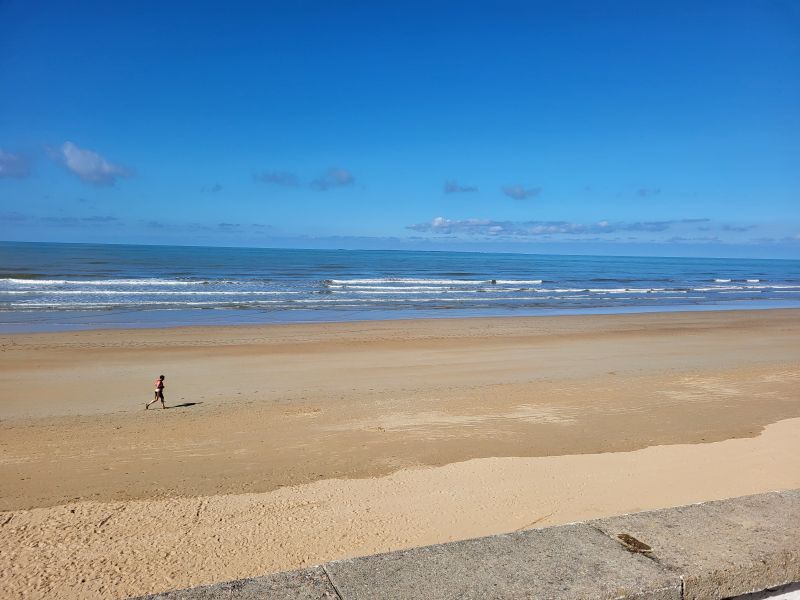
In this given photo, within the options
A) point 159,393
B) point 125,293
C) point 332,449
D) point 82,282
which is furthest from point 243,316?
point 82,282

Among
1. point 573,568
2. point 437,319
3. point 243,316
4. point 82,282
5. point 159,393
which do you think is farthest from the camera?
point 82,282

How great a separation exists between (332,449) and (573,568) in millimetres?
6294

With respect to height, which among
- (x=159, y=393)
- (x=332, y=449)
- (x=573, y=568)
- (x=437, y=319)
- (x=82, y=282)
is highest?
(x=573, y=568)

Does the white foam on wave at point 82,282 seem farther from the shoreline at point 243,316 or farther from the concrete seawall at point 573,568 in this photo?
the concrete seawall at point 573,568

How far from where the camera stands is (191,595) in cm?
188

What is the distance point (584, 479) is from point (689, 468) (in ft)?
4.45

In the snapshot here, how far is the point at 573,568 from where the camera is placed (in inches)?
78.0

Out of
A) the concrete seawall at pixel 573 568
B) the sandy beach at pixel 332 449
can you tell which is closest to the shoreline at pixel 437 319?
the sandy beach at pixel 332 449

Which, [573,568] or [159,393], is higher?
[573,568]

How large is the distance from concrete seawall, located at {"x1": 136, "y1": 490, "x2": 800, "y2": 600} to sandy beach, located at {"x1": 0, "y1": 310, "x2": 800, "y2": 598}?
2996mm

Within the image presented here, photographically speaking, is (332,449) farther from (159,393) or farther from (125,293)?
(125,293)

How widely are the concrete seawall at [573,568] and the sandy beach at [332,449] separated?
9.83ft

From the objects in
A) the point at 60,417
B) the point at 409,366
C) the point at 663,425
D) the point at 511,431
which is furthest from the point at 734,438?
the point at 60,417

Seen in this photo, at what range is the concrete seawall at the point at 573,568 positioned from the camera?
1.87 metres
